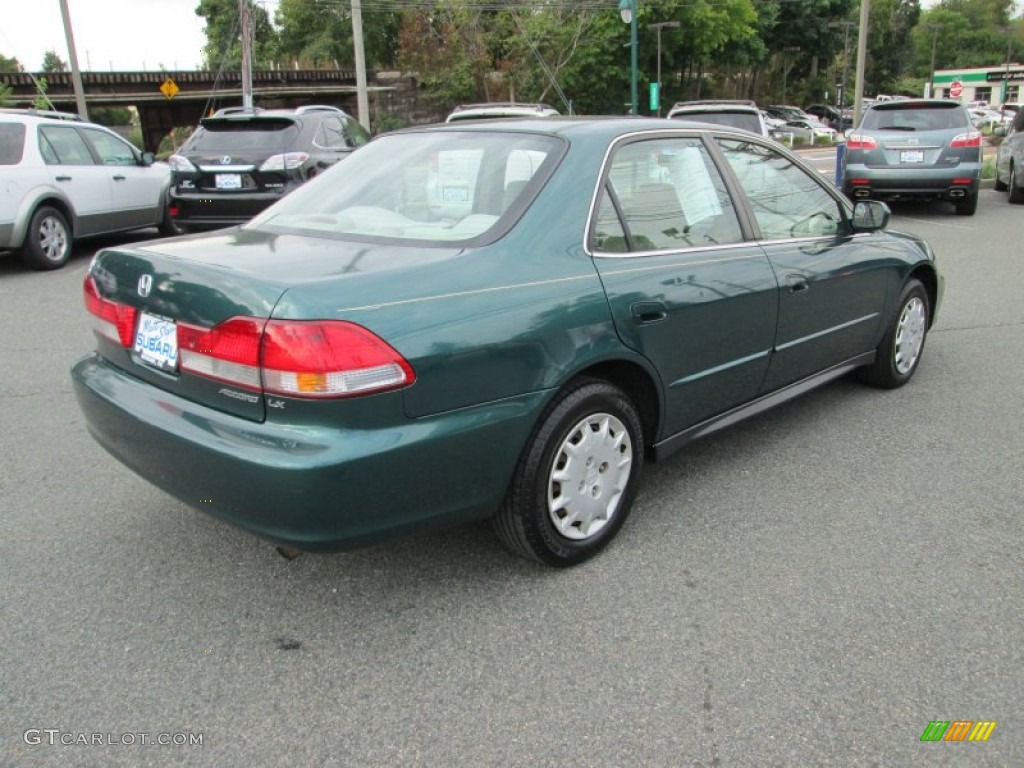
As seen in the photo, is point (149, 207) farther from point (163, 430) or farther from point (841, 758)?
point (841, 758)

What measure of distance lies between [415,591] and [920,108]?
11689 mm

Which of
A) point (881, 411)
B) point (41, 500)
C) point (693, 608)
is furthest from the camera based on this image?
point (881, 411)

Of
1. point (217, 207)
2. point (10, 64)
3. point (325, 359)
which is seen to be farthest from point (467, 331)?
point (10, 64)

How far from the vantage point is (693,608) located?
2834 mm

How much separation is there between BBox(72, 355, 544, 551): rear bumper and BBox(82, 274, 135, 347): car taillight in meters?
0.21

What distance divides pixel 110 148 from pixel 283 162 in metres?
2.54

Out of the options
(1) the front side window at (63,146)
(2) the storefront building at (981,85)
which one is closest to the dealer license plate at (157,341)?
(1) the front side window at (63,146)

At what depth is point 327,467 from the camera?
232 centimetres

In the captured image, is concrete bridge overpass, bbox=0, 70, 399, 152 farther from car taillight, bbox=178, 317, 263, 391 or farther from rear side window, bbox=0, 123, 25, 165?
car taillight, bbox=178, 317, 263, 391

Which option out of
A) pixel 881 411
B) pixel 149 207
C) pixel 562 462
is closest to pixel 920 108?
pixel 881 411

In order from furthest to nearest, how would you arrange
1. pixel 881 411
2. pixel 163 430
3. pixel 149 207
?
pixel 149 207, pixel 881 411, pixel 163 430

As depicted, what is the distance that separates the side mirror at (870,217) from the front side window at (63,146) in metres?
8.27

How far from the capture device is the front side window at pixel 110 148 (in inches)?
392

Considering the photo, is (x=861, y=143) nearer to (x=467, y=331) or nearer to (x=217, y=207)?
(x=217, y=207)
